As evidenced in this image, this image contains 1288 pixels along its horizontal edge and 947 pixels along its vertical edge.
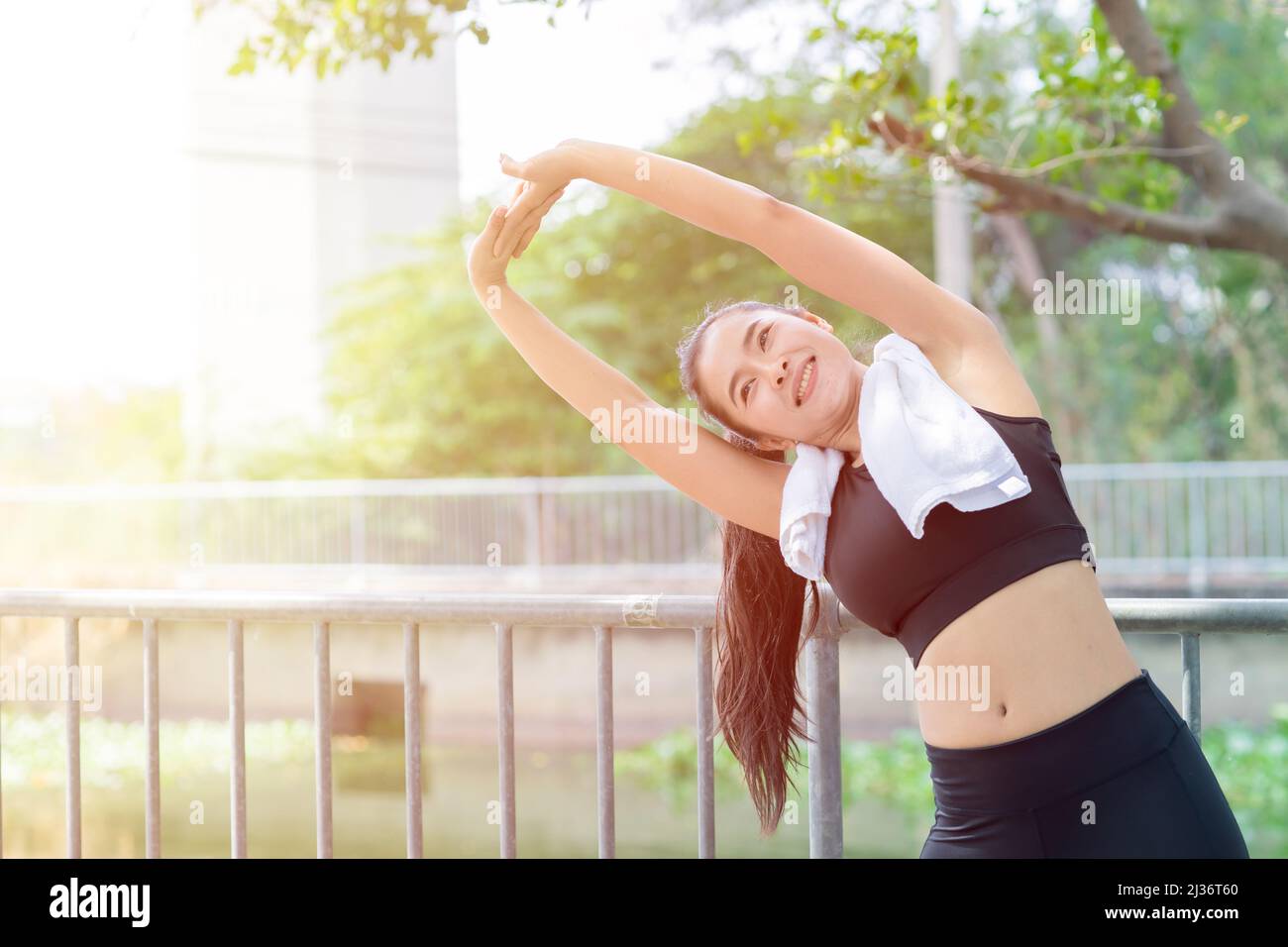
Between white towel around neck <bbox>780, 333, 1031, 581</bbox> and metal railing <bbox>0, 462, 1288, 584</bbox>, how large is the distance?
305 inches

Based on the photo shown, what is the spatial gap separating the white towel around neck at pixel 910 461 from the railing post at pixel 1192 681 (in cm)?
62

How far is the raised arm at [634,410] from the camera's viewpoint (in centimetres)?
193

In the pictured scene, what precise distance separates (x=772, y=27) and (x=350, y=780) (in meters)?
7.29

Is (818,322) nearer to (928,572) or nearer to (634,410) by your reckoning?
(634,410)

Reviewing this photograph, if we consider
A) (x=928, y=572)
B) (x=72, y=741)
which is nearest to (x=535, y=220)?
(x=928, y=572)

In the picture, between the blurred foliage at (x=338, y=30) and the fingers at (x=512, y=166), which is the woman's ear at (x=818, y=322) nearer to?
the fingers at (x=512, y=166)

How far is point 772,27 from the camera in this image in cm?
480

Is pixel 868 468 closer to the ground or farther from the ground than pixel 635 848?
farther from the ground

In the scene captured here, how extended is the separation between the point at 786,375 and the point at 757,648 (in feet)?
1.49

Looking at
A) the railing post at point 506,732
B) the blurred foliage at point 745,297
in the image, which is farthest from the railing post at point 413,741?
the blurred foliage at point 745,297

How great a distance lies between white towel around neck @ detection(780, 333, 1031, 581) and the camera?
157cm

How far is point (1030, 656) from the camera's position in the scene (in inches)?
64.1
